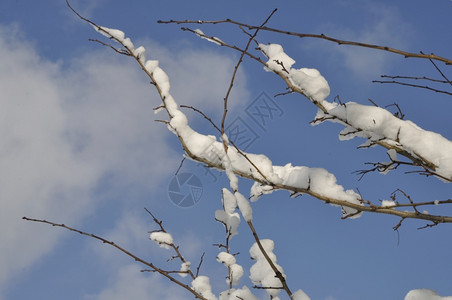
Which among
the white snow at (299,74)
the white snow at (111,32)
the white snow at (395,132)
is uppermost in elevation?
the white snow at (111,32)

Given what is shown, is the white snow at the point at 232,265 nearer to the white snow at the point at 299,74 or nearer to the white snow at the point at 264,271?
the white snow at the point at 264,271

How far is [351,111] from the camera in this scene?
2.18 meters

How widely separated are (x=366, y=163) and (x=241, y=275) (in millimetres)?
1016

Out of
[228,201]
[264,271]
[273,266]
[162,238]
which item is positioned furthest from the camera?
[162,238]

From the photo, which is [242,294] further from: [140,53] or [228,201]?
[140,53]

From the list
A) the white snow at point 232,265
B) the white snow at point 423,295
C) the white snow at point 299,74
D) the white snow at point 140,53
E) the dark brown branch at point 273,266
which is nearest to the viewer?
the white snow at point 423,295

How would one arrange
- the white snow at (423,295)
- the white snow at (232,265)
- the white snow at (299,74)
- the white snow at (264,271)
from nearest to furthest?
the white snow at (423,295) < the white snow at (264,271) < the white snow at (299,74) < the white snow at (232,265)

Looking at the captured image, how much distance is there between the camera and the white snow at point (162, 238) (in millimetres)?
3109

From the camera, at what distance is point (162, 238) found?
312cm

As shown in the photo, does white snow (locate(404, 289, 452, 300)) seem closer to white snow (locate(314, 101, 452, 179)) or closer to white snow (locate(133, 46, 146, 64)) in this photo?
white snow (locate(314, 101, 452, 179))

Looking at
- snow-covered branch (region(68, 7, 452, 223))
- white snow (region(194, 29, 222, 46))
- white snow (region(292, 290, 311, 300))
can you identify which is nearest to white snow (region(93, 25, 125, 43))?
snow-covered branch (region(68, 7, 452, 223))

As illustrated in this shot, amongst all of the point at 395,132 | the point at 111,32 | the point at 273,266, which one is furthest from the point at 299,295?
the point at 111,32

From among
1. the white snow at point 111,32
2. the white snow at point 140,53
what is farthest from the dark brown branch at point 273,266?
the white snow at point 111,32

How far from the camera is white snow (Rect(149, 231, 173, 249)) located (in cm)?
311
